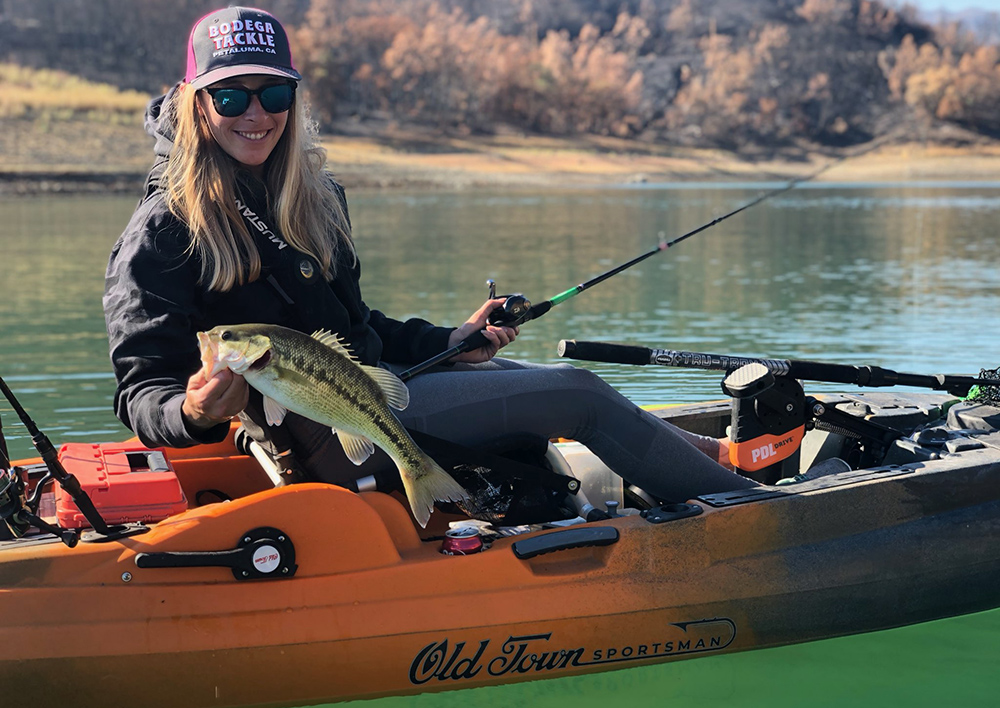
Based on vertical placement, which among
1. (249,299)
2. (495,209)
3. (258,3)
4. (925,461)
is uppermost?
(258,3)

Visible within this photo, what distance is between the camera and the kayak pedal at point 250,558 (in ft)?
10.7

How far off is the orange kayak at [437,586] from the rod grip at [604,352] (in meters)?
0.43

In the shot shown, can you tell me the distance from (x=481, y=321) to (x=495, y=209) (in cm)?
2816

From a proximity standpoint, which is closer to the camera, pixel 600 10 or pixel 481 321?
pixel 481 321

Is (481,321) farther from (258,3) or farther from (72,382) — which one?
(258,3)

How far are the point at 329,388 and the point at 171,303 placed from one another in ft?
1.98

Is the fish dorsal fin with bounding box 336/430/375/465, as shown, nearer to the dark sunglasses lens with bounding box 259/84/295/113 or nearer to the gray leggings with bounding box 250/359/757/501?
the gray leggings with bounding box 250/359/757/501

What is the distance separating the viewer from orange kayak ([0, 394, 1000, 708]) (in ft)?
10.7

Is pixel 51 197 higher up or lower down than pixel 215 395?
lower down

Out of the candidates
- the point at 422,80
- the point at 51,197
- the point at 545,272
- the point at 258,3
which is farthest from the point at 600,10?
the point at 545,272

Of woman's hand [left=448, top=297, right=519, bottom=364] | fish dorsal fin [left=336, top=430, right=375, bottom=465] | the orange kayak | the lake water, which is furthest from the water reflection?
fish dorsal fin [left=336, top=430, right=375, bottom=465]

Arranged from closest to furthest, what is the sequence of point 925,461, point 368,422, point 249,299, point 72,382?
point 368,422 < point 249,299 < point 925,461 < point 72,382

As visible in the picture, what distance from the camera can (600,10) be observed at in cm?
13375

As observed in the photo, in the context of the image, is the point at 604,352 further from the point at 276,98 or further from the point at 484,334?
the point at 276,98
